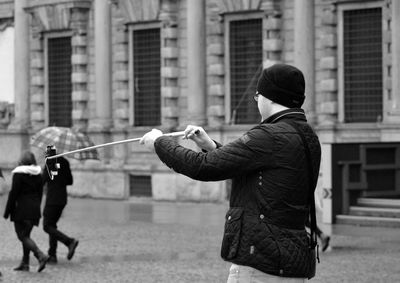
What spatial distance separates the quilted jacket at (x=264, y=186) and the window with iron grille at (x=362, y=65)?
789 inches

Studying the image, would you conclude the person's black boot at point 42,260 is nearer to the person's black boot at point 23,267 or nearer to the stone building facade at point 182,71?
the person's black boot at point 23,267

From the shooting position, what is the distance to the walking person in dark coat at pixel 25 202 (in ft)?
50.6

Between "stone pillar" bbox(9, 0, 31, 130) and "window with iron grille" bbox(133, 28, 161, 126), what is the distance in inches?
157

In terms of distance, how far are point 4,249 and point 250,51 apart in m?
11.4

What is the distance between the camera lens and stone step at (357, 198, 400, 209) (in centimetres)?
2162

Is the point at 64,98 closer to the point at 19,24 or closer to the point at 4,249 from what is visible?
the point at 19,24

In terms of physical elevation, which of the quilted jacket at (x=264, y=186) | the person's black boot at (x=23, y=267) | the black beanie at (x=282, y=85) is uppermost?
the black beanie at (x=282, y=85)

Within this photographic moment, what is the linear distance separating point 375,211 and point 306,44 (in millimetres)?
6475

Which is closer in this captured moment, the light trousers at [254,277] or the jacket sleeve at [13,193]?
the light trousers at [254,277]

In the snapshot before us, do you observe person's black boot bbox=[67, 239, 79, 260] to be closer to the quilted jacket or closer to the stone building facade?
the stone building facade

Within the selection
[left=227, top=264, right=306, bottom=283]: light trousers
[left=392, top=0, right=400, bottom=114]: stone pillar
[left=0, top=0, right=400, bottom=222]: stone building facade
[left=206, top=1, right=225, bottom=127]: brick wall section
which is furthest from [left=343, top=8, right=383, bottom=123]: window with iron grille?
[left=227, top=264, right=306, bottom=283]: light trousers

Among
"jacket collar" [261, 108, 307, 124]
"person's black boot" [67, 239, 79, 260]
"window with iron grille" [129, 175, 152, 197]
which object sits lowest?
"window with iron grille" [129, 175, 152, 197]

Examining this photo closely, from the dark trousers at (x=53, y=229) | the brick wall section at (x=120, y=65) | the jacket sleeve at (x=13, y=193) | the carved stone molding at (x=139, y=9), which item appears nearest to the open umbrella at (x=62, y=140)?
the dark trousers at (x=53, y=229)

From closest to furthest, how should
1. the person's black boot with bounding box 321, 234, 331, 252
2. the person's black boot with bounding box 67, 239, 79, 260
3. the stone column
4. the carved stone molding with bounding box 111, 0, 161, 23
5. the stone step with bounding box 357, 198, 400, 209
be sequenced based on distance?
the person's black boot with bounding box 67, 239, 79, 260
the person's black boot with bounding box 321, 234, 331, 252
the stone step with bounding box 357, 198, 400, 209
the stone column
the carved stone molding with bounding box 111, 0, 161, 23
